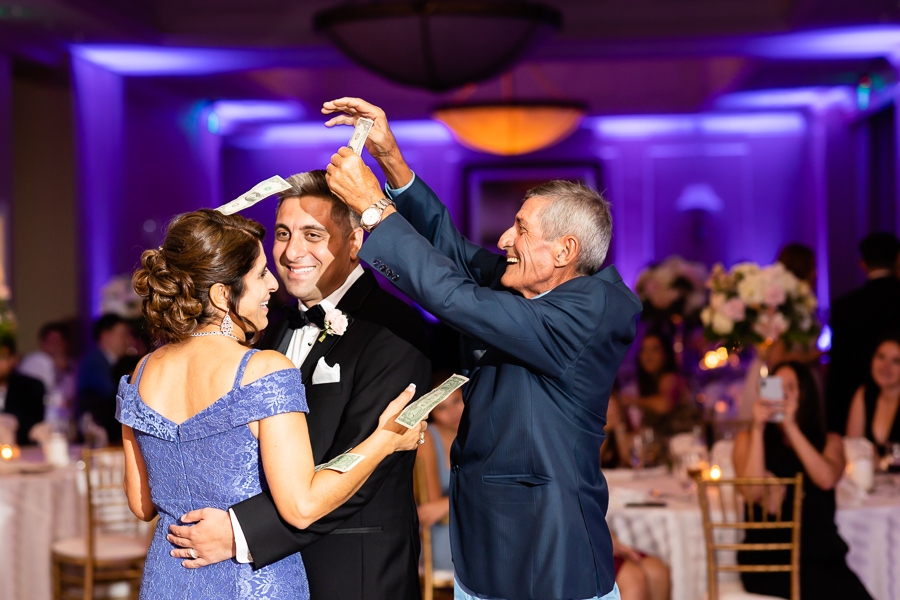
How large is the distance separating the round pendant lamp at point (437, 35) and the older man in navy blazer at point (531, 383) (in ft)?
12.2

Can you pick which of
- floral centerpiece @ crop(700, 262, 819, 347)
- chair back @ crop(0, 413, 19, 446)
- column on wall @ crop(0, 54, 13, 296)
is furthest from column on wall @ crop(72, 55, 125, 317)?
floral centerpiece @ crop(700, 262, 819, 347)

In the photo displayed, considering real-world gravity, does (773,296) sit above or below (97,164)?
below

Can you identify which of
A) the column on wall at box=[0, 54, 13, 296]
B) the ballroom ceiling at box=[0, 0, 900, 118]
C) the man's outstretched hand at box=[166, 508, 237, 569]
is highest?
the ballroom ceiling at box=[0, 0, 900, 118]

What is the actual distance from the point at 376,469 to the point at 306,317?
0.49 m

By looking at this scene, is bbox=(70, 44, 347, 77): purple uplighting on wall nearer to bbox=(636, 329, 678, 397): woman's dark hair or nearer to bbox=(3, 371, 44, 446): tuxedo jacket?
bbox=(3, 371, 44, 446): tuxedo jacket

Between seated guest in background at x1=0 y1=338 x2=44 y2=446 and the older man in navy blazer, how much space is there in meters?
5.08

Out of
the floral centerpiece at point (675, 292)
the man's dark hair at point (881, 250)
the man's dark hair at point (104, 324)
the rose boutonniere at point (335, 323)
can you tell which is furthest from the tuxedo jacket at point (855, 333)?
the man's dark hair at point (104, 324)

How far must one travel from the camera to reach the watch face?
2029mm

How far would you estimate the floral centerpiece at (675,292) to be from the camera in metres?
7.70

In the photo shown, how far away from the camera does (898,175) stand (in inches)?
363

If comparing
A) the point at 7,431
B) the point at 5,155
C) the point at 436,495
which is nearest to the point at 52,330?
the point at 5,155

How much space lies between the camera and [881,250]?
21.6 feet

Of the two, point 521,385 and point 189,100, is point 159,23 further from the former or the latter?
point 521,385

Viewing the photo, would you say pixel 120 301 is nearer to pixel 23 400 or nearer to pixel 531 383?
pixel 23 400
